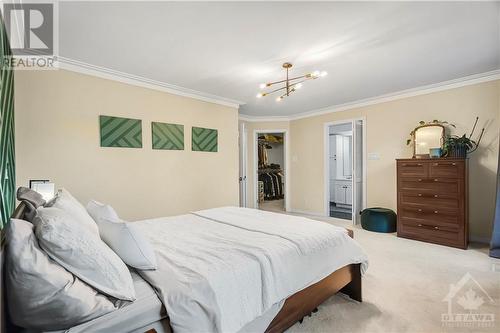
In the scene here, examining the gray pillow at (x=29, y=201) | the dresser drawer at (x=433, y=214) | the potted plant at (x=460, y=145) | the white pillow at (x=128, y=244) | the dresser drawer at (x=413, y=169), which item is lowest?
the dresser drawer at (x=433, y=214)

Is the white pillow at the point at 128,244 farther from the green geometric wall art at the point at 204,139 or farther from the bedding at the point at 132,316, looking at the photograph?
the green geometric wall art at the point at 204,139

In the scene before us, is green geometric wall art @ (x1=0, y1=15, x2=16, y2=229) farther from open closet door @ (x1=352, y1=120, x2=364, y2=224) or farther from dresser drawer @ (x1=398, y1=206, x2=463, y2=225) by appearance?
open closet door @ (x1=352, y1=120, x2=364, y2=224)

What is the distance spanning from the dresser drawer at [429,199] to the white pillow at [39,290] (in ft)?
13.8

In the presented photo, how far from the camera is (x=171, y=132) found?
3.83m

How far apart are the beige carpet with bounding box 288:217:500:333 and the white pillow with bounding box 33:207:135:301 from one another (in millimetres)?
1307

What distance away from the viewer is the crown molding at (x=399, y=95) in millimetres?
3492

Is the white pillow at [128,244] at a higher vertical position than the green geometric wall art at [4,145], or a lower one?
lower

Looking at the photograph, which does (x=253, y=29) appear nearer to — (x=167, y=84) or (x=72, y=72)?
(x=167, y=84)

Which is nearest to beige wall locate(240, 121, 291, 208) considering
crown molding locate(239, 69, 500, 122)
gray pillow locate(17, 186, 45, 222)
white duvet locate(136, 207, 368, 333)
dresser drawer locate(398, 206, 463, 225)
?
crown molding locate(239, 69, 500, 122)

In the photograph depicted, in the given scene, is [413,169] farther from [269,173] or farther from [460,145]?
[269,173]

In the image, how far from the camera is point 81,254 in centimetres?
103

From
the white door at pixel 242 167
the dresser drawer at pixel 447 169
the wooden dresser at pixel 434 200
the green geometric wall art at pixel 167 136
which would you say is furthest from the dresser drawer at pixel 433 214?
the green geometric wall art at pixel 167 136

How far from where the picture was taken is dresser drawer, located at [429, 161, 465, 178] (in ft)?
10.8

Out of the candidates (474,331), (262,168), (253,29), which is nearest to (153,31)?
(253,29)
